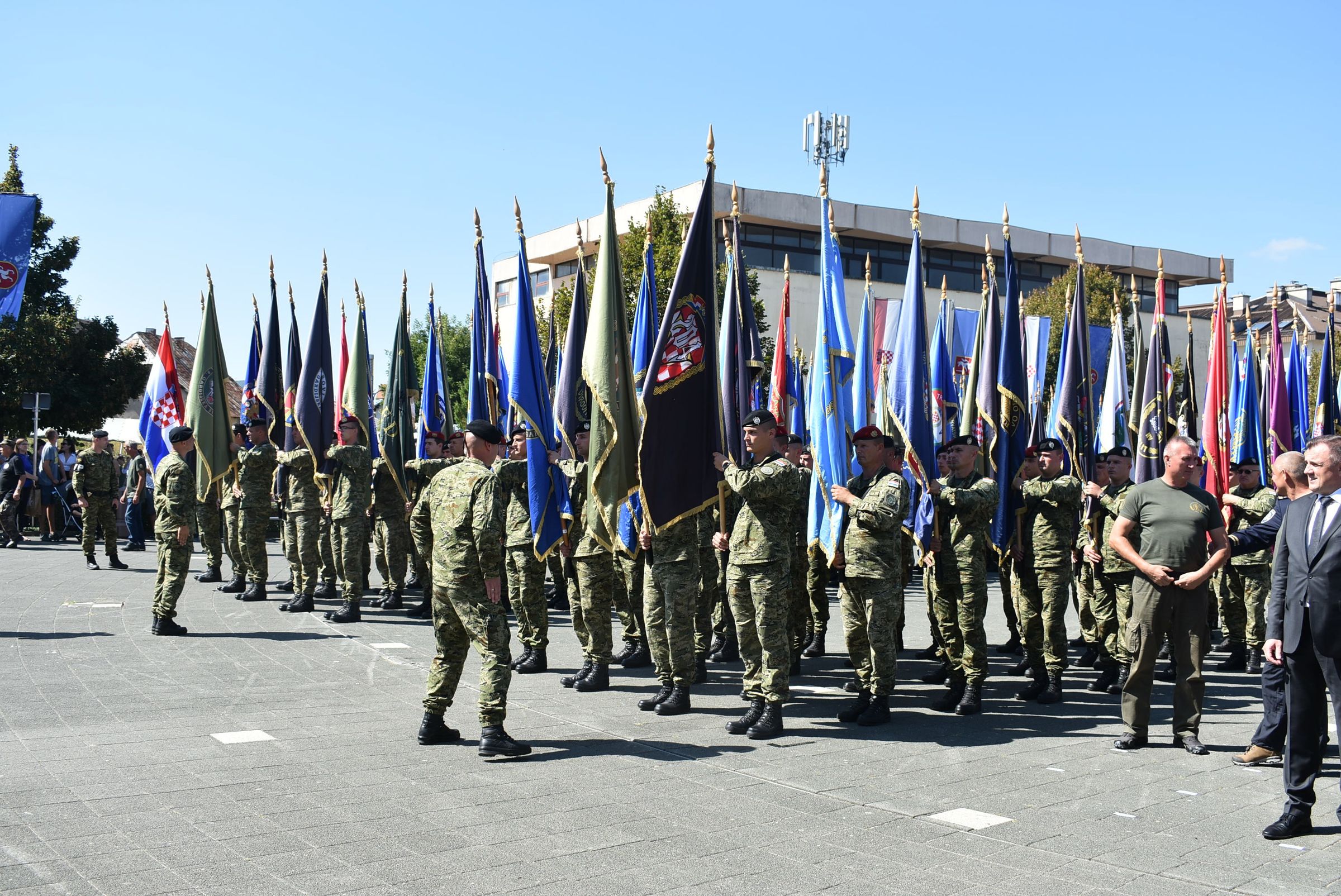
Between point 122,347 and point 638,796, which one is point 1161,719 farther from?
point 122,347

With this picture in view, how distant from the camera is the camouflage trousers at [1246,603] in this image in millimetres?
9641

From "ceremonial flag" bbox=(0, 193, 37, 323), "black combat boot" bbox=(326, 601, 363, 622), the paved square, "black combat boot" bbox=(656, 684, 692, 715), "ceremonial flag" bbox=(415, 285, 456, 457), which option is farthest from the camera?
"ceremonial flag" bbox=(0, 193, 37, 323)

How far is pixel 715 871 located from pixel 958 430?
8.15 meters

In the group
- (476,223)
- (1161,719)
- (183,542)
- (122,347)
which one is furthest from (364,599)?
(122,347)

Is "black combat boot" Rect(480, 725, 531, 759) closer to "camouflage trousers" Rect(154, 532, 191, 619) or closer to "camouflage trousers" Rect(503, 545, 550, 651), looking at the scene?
"camouflage trousers" Rect(503, 545, 550, 651)

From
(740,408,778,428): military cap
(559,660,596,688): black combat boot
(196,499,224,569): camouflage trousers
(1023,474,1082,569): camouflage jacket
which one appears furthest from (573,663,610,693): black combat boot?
(196,499,224,569): camouflage trousers

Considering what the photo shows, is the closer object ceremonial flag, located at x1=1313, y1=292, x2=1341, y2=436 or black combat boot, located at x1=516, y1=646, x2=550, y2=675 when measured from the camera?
black combat boot, located at x1=516, y1=646, x2=550, y2=675

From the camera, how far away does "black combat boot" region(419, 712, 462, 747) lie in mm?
6586

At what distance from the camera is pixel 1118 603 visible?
8930 millimetres

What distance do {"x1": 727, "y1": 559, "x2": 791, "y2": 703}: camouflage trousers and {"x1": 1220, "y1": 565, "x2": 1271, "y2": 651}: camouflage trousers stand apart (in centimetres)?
473

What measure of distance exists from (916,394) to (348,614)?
6.52 m

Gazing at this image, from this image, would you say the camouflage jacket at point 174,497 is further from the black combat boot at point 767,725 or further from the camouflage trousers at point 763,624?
the black combat boot at point 767,725

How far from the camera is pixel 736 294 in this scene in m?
9.32

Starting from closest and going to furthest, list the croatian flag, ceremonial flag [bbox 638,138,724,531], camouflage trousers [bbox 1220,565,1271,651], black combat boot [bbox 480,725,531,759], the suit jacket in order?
1. the suit jacket
2. black combat boot [bbox 480,725,531,759]
3. ceremonial flag [bbox 638,138,724,531]
4. camouflage trousers [bbox 1220,565,1271,651]
5. the croatian flag
